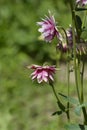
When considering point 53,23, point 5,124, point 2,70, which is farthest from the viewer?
point 2,70

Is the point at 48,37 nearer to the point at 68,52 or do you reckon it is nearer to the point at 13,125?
the point at 68,52

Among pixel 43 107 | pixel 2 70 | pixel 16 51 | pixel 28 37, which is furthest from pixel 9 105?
pixel 28 37

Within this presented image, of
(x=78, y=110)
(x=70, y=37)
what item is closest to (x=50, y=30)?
(x=70, y=37)

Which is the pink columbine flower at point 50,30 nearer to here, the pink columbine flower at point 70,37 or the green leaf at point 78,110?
the pink columbine flower at point 70,37

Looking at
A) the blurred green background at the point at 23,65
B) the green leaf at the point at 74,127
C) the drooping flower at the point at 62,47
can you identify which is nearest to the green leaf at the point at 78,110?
the green leaf at the point at 74,127

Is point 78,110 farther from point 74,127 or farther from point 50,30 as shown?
point 50,30
